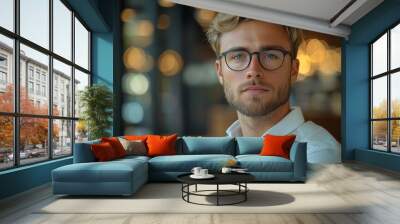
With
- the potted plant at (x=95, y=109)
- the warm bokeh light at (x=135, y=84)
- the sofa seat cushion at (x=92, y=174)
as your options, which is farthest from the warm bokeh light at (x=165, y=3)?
the sofa seat cushion at (x=92, y=174)

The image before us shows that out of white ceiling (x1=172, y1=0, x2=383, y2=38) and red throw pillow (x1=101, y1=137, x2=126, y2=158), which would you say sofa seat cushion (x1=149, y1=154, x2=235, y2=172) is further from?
white ceiling (x1=172, y1=0, x2=383, y2=38)

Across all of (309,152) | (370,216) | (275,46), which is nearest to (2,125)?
(370,216)

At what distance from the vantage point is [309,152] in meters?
9.33

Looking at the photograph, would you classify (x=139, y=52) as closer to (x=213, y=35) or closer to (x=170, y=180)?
(x=213, y=35)

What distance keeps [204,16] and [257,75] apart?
1.95 metres

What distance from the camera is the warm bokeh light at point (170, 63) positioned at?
9.34 metres

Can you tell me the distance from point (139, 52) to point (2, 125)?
186 inches

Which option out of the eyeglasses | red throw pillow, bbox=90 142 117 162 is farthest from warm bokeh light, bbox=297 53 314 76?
red throw pillow, bbox=90 142 117 162

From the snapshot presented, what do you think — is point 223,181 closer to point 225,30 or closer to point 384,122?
point 225,30

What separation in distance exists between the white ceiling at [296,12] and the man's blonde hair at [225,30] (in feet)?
1.07

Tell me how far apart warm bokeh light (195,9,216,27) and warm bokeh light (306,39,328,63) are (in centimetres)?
245

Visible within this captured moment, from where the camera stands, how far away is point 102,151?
5.93m

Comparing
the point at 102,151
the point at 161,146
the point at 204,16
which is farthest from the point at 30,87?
the point at 204,16

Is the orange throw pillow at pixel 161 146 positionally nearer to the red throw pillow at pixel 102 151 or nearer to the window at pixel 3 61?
the red throw pillow at pixel 102 151
